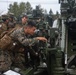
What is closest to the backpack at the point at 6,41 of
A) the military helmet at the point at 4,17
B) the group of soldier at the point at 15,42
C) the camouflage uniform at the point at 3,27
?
the group of soldier at the point at 15,42

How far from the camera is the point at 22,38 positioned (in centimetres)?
655

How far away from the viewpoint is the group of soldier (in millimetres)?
6422

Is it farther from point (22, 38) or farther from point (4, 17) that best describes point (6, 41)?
point (4, 17)

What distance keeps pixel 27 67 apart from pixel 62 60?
0.78 metres

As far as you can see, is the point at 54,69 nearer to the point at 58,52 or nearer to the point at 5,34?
the point at 58,52

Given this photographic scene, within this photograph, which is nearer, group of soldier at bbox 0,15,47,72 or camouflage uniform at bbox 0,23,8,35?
group of soldier at bbox 0,15,47,72

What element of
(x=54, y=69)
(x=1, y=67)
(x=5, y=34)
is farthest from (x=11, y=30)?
(x=54, y=69)

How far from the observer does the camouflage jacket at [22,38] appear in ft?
21.1

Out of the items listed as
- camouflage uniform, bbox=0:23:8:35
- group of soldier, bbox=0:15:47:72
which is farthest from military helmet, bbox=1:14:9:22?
camouflage uniform, bbox=0:23:8:35

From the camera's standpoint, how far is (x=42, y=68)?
7645 mm

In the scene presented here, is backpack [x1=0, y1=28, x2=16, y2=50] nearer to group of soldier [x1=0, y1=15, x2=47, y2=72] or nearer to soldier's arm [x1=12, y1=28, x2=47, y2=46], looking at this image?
group of soldier [x1=0, y1=15, x2=47, y2=72]

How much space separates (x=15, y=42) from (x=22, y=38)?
0.69 ft

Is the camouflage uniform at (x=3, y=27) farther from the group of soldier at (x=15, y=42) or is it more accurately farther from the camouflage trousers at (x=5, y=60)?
the camouflage trousers at (x=5, y=60)

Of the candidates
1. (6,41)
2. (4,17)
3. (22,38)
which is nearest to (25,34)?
(22,38)
